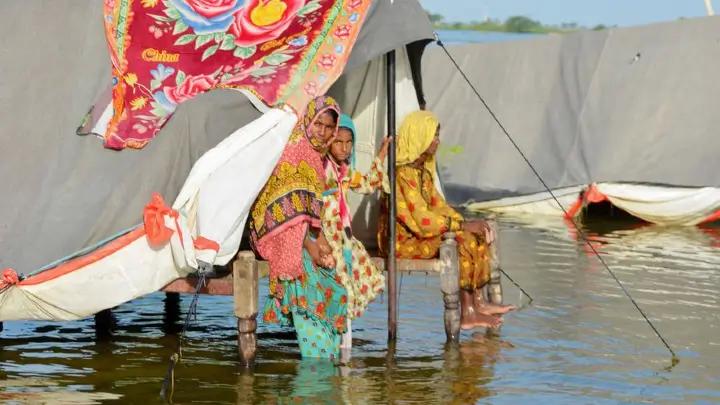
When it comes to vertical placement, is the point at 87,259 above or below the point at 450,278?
above

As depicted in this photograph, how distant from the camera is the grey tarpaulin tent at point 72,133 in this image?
8211 millimetres

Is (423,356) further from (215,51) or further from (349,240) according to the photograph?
(215,51)

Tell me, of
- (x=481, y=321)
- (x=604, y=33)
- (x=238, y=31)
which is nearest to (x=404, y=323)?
(x=481, y=321)

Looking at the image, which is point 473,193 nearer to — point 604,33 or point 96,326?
point 604,33

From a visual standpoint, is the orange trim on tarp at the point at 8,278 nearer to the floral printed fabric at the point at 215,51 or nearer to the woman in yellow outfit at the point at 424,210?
the floral printed fabric at the point at 215,51

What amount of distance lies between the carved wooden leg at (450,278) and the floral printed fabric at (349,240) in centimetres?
37

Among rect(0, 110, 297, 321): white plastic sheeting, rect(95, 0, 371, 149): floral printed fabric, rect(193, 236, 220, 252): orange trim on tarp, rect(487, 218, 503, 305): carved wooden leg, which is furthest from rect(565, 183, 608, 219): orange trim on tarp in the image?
rect(193, 236, 220, 252): orange trim on tarp

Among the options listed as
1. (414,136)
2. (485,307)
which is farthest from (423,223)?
(485,307)

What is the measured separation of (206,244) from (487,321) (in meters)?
2.38

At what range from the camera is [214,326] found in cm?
1017

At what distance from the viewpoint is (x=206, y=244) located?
7910 millimetres

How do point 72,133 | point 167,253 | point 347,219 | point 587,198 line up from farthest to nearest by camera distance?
point 587,198, point 347,219, point 72,133, point 167,253

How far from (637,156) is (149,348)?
8.43 metres

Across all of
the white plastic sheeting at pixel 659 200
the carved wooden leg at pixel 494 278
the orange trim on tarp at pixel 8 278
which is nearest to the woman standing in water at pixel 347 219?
the carved wooden leg at pixel 494 278
